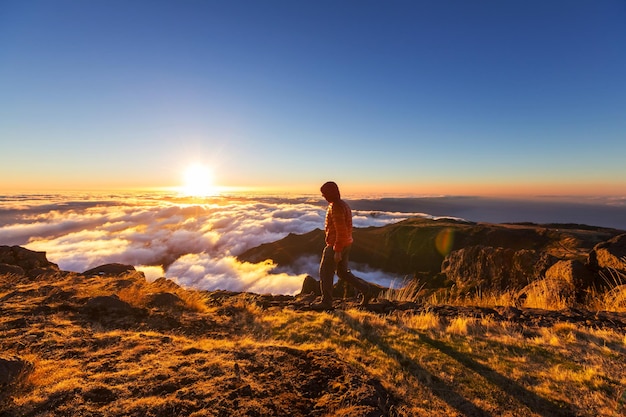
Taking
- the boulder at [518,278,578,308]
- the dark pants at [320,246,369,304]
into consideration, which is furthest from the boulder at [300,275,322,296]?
the boulder at [518,278,578,308]

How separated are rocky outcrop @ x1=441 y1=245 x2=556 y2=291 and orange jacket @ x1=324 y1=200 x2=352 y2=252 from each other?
36.3 feet

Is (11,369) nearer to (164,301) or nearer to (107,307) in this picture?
(107,307)

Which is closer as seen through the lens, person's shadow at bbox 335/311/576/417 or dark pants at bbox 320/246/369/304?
person's shadow at bbox 335/311/576/417

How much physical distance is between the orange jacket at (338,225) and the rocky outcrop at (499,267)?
11056mm

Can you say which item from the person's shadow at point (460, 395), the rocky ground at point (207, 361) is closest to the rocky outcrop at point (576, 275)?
the rocky ground at point (207, 361)

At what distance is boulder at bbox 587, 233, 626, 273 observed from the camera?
373 inches

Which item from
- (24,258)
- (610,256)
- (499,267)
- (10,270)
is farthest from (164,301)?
(499,267)

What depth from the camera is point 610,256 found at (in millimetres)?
9930

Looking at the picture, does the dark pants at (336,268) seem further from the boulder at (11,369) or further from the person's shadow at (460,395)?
the boulder at (11,369)

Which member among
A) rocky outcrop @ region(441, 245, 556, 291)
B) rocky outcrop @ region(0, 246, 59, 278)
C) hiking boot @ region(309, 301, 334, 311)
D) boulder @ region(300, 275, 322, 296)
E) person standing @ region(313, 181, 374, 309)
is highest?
person standing @ region(313, 181, 374, 309)

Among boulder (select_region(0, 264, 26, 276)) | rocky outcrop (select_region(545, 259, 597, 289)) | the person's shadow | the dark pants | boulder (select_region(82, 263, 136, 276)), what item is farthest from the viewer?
boulder (select_region(82, 263, 136, 276))

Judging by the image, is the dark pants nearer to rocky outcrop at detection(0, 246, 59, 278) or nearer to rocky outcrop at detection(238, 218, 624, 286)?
rocky outcrop at detection(0, 246, 59, 278)

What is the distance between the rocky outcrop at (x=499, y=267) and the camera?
19269 mm

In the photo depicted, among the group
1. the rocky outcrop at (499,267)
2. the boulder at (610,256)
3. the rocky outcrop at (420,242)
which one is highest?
the boulder at (610,256)
